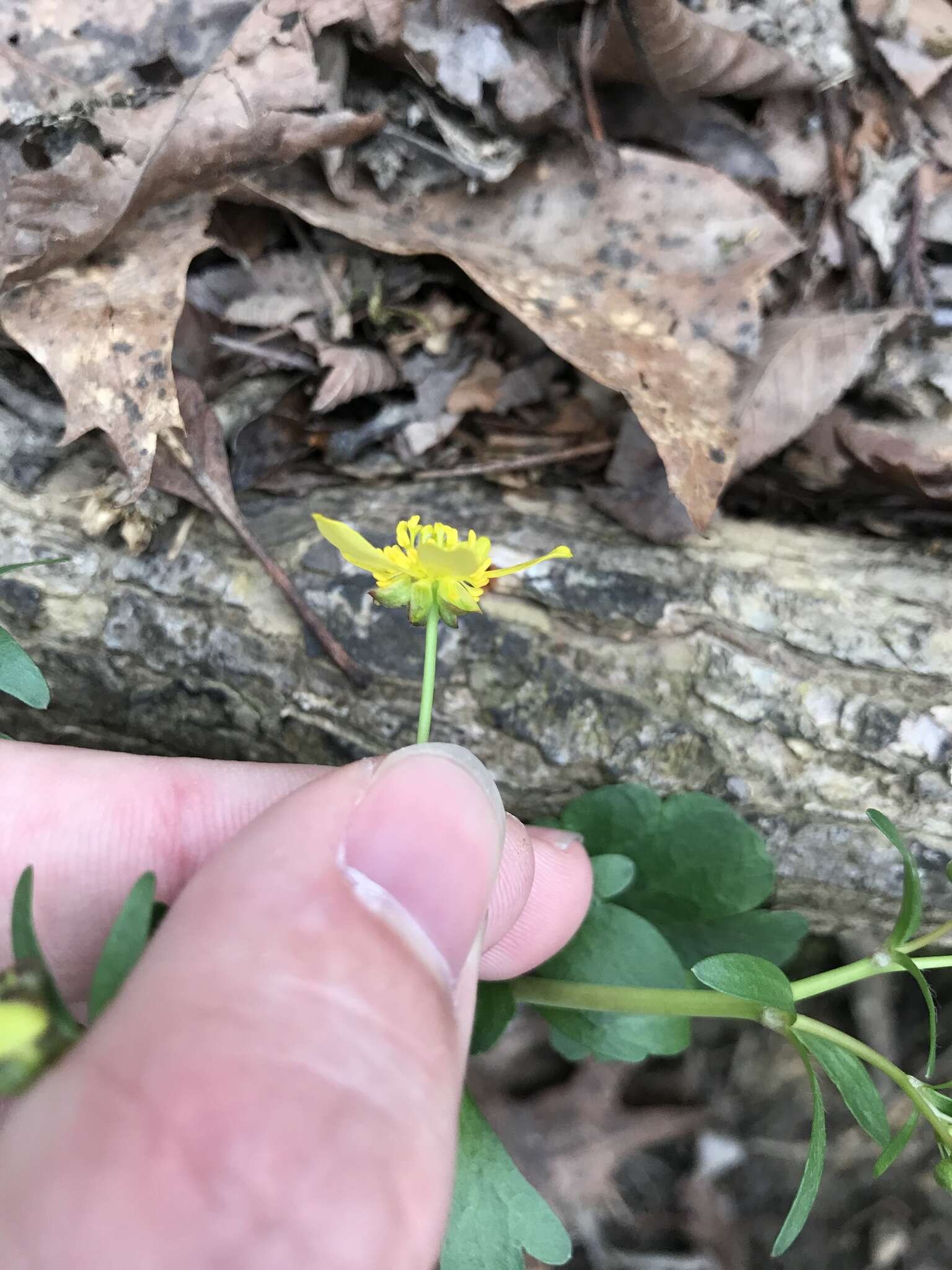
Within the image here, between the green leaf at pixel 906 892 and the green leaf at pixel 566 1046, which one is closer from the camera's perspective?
the green leaf at pixel 906 892

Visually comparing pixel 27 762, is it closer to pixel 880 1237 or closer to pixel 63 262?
pixel 63 262

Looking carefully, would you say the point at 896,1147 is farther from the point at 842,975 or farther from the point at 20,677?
the point at 20,677

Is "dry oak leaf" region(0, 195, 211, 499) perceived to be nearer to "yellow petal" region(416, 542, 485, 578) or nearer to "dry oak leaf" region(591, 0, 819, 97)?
"yellow petal" region(416, 542, 485, 578)

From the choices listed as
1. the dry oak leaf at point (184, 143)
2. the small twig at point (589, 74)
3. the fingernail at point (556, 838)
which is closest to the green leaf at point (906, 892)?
the fingernail at point (556, 838)

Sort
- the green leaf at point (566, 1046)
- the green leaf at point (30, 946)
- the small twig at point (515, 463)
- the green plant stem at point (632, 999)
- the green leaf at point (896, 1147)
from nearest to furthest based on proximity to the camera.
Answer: the green leaf at point (30, 946) < the green leaf at point (896, 1147) < the green plant stem at point (632, 999) < the green leaf at point (566, 1046) < the small twig at point (515, 463)

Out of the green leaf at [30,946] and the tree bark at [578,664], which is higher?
the green leaf at [30,946]

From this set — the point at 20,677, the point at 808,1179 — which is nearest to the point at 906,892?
the point at 808,1179

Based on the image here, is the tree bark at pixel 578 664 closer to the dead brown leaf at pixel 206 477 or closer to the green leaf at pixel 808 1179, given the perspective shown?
the dead brown leaf at pixel 206 477
